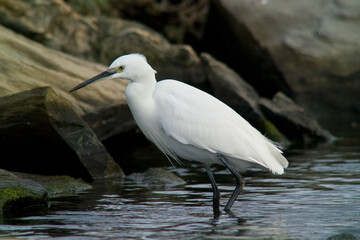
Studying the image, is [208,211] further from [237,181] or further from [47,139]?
[47,139]

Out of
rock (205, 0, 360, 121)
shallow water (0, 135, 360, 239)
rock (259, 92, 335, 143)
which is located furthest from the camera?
rock (205, 0, 360, 121)

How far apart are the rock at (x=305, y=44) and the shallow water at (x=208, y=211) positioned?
22.7ft

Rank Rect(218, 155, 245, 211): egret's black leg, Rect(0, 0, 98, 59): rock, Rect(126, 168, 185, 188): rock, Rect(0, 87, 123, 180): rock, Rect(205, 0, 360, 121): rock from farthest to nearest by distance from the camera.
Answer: Rect(205, 0, 360, 121): rock, Rect(0, 0, 98, 59): rock, Rect(126, 168, 185, 188): rock, Rect(0, 87, 123, 180): rock, Rect(218, 155, 245, 211): egret's black leg

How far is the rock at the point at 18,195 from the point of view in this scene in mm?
6051

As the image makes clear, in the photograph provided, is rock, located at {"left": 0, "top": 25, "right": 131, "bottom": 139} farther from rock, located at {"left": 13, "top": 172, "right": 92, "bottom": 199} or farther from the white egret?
the white egret

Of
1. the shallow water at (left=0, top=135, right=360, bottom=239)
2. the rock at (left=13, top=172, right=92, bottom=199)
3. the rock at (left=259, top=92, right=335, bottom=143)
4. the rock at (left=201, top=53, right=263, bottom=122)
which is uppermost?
the rock at (left=201, top=53, right=263, bottom=122)

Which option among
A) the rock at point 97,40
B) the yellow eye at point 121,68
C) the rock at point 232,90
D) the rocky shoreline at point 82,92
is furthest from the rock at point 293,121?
the yellow eye at point 121,68

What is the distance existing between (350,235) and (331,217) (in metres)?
0.84

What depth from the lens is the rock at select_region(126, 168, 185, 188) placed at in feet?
26.1

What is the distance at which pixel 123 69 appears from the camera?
6.48 meters

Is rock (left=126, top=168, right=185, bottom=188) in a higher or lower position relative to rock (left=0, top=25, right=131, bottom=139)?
lower

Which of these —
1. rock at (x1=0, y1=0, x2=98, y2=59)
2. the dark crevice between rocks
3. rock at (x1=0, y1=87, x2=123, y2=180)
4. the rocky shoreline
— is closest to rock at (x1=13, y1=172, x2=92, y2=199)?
the rocky shoreline

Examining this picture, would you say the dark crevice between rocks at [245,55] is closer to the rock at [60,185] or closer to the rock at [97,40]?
the rock at [97,40]

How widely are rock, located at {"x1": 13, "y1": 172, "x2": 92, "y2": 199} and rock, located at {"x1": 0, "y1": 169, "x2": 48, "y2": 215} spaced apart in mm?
699
